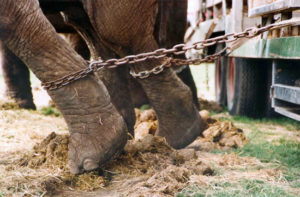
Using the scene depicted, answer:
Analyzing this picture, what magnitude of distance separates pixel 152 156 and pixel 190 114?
88cm

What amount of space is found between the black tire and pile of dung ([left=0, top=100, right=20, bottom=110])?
2.55 metres

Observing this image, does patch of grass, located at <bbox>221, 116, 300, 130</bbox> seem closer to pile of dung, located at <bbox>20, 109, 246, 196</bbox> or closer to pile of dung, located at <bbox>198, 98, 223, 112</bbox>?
pile of dung, located at <bbox>198, 98, 223, 112</bbox>

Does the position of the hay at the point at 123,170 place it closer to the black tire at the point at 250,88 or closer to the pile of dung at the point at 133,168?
the pile of dung at the point at 133,168

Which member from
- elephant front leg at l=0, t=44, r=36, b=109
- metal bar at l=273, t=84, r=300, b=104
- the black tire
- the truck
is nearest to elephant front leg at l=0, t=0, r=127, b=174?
the truck

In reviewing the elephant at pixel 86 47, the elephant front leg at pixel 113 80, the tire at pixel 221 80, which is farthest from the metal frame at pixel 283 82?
the tire at pixel 221 80

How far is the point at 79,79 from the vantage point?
2.65 metres

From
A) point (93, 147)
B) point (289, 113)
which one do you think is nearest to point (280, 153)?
point (289, 113)

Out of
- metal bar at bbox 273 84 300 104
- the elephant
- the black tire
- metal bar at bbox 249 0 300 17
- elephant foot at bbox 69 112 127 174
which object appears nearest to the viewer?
elephant foot at bbox 69 112 127 174

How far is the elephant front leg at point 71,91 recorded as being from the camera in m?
2.58

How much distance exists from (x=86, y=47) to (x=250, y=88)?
198 centimetres

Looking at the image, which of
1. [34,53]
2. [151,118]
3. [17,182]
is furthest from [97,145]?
[151,118]

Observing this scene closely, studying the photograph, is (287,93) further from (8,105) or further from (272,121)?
(8,105)

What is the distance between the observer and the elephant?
4348mm

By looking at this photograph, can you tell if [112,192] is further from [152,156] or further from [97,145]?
[152,156]
